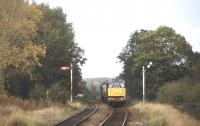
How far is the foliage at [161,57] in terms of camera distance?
70750 mm

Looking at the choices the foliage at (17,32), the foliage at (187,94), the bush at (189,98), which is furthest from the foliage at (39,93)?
the bush at (189,98)

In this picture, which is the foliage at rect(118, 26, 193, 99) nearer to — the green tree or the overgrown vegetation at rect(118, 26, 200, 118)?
the overgrown vegetation at rect(118, 26, 200, 118)

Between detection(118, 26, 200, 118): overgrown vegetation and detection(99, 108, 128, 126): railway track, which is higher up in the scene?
detection(118, 26, 200, 118): overgrown vegetation

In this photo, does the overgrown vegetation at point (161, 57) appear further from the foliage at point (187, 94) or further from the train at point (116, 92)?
the foliage at point (187, 94)

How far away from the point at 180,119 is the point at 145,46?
48548 millimetres

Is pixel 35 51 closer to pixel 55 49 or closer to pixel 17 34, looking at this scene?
pixel 17 34

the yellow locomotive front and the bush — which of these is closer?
the bush

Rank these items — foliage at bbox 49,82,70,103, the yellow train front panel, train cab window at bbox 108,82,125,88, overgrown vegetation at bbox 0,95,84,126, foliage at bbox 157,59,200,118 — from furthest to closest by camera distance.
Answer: train cab window at bbox 108,82,125,88, the yellow train front panel, foliage at bbox 49,82,70,103, foliage at bbox 157,59,200,118, overgrown vegetation at bbox 0,95,84,126

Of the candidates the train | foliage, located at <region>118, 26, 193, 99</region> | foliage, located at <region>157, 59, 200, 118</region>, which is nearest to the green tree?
the train

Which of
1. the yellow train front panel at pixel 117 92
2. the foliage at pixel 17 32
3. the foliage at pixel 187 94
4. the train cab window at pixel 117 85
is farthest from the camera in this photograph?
the train cab window at pixel 117 85

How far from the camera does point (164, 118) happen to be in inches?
1134

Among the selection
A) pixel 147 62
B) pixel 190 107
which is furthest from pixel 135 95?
pixel 190 107

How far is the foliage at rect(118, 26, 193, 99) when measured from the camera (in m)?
70.8

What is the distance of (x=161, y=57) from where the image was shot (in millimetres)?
71188
